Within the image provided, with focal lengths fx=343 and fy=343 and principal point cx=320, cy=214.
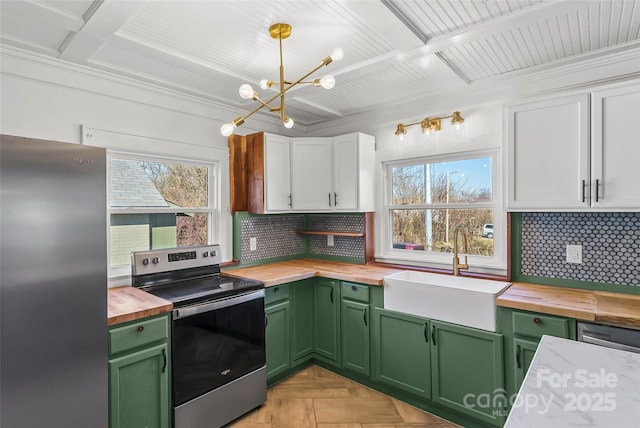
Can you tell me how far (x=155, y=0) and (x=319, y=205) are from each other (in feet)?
6.72

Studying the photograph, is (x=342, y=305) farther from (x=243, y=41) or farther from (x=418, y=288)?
(x=243, y=41)

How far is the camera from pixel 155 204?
2.69 m

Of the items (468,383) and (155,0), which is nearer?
(155,0)

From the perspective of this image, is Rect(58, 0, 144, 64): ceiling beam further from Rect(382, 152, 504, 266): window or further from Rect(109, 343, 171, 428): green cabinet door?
Rect(382, 152, 504, 266): window

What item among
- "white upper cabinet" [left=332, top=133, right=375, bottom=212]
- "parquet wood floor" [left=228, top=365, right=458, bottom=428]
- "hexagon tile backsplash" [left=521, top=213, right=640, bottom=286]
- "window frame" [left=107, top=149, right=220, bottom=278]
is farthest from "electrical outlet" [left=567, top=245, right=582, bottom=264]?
Answer: "window frame" [left=107, top=149, right=220, bottom=278]

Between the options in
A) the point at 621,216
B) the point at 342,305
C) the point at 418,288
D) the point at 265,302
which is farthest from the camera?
the point at 342,305

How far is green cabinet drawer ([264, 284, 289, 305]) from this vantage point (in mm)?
2707

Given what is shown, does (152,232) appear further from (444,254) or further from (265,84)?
(444,254)

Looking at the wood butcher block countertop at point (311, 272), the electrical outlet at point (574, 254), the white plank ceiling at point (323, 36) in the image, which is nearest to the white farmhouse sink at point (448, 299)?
the wood butcher block countertop at point (311, 272)

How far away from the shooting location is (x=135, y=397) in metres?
1.89

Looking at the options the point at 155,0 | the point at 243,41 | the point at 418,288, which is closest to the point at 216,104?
the point at 243,41

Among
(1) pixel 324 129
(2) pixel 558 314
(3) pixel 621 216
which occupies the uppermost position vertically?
(1) pixel 324 129

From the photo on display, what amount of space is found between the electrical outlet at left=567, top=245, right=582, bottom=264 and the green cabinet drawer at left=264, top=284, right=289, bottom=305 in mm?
2063

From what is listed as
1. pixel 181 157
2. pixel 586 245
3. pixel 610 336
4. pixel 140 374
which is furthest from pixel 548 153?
pixel 140 374
